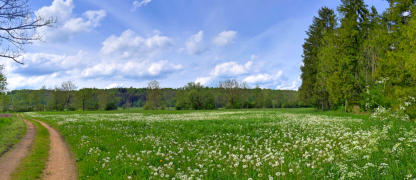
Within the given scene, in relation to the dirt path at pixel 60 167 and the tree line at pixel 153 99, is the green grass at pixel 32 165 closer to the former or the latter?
the dirt path at pixel 60 167

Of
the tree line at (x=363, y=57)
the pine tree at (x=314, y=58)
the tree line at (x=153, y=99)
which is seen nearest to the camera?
the tree line at (x=363, y=57)

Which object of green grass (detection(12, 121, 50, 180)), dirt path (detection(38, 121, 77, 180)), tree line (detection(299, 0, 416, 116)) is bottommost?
dirt path (detection(38, 121, 77, 180))

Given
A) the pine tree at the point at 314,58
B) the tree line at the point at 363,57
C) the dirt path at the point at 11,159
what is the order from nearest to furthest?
the dirt path at the point at 11,159, the tree line at the point at 363,57, the pine tree at the point at 314,58

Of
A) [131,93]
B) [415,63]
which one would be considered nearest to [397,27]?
[415,63]

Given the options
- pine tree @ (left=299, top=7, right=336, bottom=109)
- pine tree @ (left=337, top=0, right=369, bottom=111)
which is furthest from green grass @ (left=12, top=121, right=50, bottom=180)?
pine tree @ (left=299, top=7, right=336, bottom=109)

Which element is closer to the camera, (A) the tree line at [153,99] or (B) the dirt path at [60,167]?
(B) the dirt path at [60,167]

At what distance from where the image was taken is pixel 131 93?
15575 centimetres

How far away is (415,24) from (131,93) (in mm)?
154477

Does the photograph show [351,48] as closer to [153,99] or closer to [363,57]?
[363,57]

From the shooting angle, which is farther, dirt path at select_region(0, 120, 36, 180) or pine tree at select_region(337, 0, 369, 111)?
pine tree at select_region(337, 0, 369, 111)

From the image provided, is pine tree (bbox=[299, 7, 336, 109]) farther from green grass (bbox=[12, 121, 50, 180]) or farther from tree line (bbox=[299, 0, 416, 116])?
green grass (bbox=[12, 121, 50, 180])

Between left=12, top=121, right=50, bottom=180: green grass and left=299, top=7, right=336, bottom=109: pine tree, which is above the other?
left=299, top=7, right=336, bottom=109: pine tree

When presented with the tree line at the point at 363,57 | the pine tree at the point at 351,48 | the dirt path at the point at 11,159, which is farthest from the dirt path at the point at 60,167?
the pine tree at the point at 351,48

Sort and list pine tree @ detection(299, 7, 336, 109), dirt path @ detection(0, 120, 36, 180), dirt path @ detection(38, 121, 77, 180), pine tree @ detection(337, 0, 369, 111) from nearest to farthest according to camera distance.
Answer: dirt path @ detection(38, 121, 77, 180) < dirt path @ detection(0, 120, 36, 180) < pine tree @ detection(337, 0, 369, 111) < pine tree @ detection(299, 7, 336, 109)
